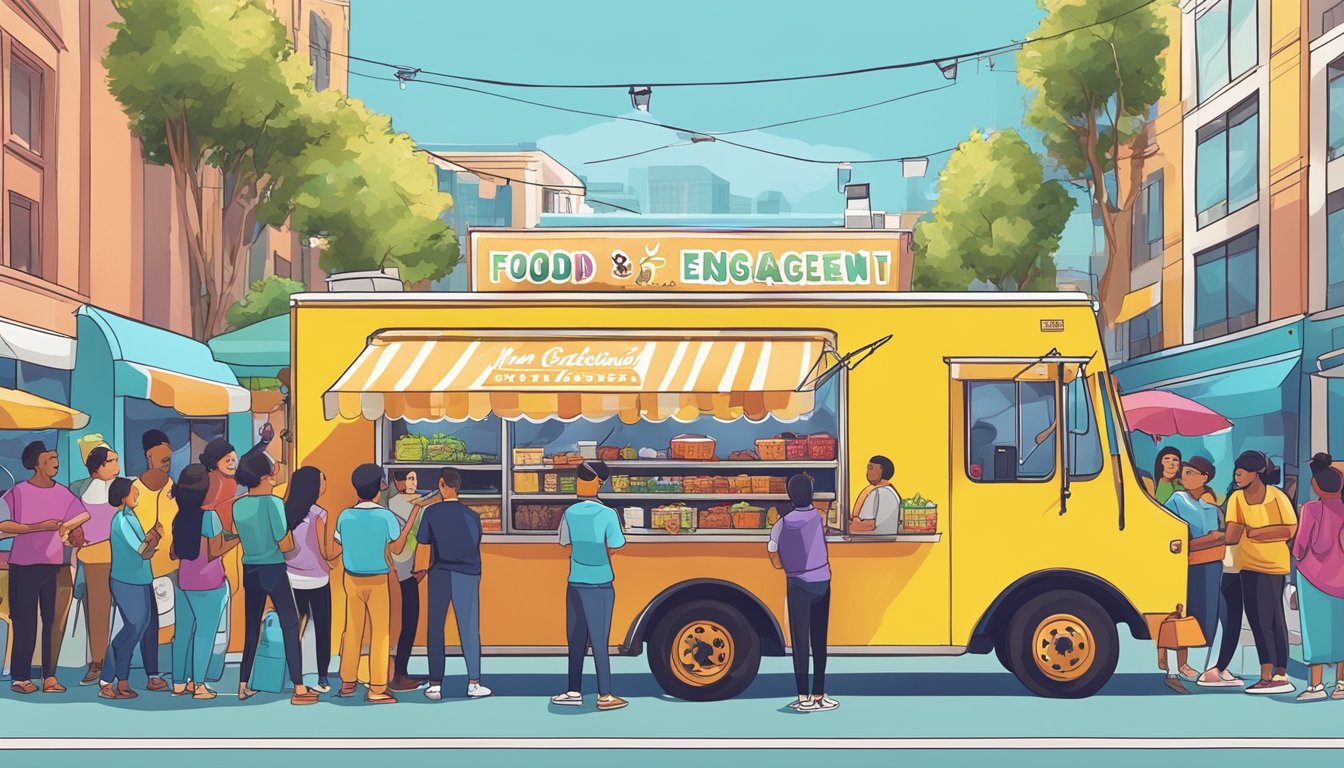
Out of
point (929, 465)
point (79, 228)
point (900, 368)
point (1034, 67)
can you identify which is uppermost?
point (1034, 67)

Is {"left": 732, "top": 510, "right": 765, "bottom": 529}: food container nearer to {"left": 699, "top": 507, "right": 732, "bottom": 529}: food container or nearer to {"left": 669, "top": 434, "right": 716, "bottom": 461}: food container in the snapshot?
{"left": 699, "top": 507, "right": 732, "bottom": 529}: food container

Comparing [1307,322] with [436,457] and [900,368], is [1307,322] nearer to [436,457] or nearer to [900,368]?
[900,368]

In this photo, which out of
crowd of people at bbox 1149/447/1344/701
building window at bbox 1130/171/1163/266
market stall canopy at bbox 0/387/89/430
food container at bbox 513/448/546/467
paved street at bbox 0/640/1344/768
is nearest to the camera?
paved street at bbox 0/640/1344/768

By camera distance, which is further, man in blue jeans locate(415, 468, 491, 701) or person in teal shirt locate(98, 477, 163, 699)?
person in teal shirt locate(98, 477, 163, 699)

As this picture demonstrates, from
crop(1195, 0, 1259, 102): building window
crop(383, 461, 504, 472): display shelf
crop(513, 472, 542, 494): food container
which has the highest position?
crop(1195, 0, 1259, 102): building window

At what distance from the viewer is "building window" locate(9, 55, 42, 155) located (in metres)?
22.6

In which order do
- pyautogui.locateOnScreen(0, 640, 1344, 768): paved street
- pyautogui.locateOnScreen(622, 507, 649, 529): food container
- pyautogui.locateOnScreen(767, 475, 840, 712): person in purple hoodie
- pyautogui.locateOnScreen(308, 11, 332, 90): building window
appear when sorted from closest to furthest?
pyautogui.locateOnScreen(0, 640, 1344, 768): paved street, pyautogui.locateOnScreen(767, 475, 840, 712): person in purple hoodie, pyautogui.locateOnScreen(622, 507, 649, 529): food container, pyautogui.locateOnScreen(308, 11, 332, 90): building window

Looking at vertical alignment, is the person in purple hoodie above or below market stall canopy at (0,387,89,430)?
below

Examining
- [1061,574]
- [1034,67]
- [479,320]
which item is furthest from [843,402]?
[1034,67]

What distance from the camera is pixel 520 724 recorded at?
9.22m

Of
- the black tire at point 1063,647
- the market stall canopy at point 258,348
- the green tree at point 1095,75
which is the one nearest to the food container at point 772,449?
the black tire at point 1063,647

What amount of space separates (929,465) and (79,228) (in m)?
19.8

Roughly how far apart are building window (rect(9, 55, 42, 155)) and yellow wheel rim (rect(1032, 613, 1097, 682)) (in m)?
18.9

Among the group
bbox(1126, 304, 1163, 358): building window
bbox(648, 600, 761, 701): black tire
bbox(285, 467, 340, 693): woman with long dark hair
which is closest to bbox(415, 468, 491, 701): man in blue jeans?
bbox(285, 467, 340, 693): woman with long dark hair
